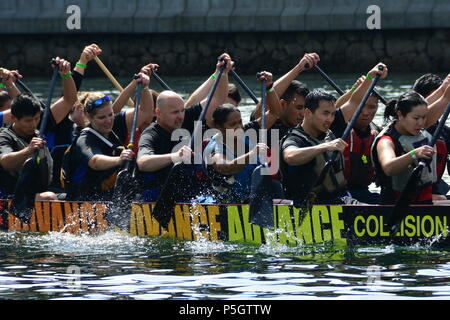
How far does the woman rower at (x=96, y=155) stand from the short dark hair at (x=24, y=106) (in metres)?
0.51

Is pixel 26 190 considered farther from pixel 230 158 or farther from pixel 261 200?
pixel 261 200

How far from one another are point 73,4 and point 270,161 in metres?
19.8

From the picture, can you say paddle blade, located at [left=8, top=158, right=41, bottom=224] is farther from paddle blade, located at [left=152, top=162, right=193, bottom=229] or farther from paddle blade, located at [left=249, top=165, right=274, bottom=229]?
paddle blade, located at [left=249, top=165, right=274, bottom=229]

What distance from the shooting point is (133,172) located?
1328cm

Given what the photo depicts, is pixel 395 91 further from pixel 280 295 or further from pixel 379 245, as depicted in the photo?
pixel 280 295

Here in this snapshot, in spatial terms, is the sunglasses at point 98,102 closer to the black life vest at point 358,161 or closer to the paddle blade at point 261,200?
the paddle blade at point 261,200

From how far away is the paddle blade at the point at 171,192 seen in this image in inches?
505

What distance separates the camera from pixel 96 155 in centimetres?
1333

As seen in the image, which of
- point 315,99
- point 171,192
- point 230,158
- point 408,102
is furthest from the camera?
point 171,192

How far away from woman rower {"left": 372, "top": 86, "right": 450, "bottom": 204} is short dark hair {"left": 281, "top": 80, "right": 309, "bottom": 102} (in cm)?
147

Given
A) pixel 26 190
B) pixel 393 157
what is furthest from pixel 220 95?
pixel 393 157

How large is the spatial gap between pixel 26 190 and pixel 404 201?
3998mm

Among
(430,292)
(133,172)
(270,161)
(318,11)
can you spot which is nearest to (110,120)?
(133,172)
